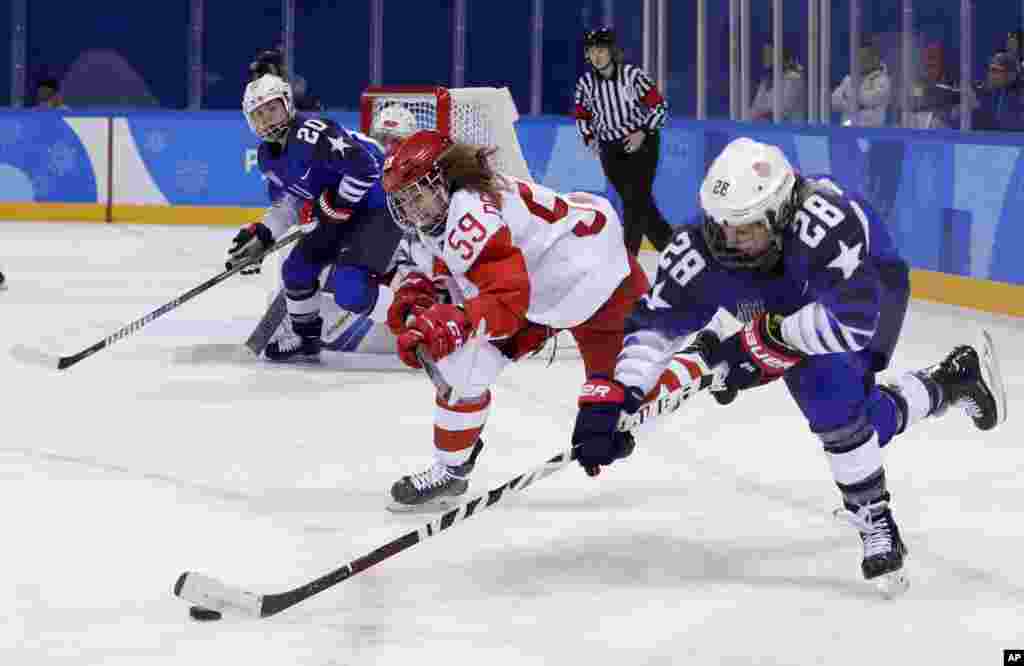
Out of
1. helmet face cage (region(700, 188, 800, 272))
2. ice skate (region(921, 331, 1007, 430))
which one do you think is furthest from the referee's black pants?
helmet face cage (region(700, 188, 800, 272))

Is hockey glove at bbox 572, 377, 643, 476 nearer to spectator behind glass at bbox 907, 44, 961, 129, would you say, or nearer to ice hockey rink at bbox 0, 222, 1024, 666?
ice hockey rink at bbox 0, 222, 1024, 666

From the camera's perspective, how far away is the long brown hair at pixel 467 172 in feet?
13.1

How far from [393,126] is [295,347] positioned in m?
0.97

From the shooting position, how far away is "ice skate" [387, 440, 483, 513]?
4266 millimetres

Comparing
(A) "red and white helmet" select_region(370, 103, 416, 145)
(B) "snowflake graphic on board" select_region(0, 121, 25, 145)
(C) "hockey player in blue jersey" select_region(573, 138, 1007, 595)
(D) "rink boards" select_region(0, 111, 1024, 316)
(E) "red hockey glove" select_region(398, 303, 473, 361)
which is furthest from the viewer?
(B) "snowflake graphic on board" select_region(0, 121, 25, 145)

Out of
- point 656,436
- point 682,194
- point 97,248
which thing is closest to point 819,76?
point 682,194

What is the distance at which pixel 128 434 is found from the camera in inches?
210

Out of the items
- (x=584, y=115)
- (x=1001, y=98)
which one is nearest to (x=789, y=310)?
(x=1001, y=98)

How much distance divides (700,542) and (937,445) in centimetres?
146

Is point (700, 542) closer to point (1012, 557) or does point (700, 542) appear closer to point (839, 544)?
point (839, 544)

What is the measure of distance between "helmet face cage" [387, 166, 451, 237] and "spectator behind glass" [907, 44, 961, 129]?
19.0 ft

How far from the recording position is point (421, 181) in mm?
3963

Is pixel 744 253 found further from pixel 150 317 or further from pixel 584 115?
pixel 584 115

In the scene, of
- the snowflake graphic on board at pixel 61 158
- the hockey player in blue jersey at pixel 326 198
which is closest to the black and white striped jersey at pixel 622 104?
the hockey player in blue jersey at pixel 326 198
